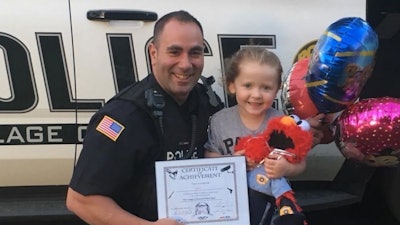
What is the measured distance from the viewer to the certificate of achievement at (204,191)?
203cm

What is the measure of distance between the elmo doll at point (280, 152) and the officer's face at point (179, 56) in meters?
0.30

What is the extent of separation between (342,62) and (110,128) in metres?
0.77

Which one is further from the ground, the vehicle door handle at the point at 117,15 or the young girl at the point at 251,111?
the vehicle door handle at the point at 117,15

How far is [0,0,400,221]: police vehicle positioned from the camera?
2.67m

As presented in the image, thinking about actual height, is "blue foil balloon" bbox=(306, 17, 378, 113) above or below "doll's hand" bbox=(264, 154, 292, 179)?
above

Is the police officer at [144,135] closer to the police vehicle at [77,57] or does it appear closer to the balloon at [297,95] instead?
the balloon at [297,95]

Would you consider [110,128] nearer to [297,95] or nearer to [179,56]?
[179,56]

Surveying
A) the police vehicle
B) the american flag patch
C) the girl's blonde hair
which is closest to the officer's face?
the girl's blonde hair

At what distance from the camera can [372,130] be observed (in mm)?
2133

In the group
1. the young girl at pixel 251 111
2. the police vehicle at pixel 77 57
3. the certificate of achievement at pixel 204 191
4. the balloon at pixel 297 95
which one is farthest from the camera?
the police vehicle at pixel 77 57

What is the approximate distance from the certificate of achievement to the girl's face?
0.70 feet

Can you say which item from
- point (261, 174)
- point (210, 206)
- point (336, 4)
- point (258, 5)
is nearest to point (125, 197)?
point (210, 206)

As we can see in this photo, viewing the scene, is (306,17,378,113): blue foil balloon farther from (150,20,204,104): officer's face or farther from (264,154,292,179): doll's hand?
(150,20,204,104): officer's face

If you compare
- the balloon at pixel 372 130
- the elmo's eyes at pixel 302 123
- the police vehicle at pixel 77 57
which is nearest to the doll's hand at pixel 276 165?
the elmo's eyes at pixel 302 123
